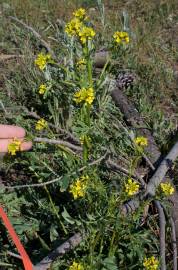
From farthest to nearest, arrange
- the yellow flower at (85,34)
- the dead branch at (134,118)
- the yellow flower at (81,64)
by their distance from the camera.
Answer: the dead branch at (134,118)
the yellow flower at (81,64)
the yellow flower at (85,34)

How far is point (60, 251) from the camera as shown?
2195mm

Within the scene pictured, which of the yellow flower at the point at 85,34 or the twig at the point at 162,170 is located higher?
the yellow flower at the point at 85,34

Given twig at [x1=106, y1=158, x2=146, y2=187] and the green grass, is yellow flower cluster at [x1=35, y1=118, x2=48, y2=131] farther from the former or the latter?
twig at [x1=106, y1=158, x2=146, y2=187]

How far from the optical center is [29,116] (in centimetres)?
343

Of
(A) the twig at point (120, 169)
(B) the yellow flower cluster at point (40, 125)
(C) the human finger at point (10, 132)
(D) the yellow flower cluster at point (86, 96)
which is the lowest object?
(A) the twig at point (120, 169)

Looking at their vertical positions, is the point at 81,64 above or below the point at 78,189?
above

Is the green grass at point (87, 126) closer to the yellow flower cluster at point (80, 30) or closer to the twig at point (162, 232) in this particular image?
the twig at point (162, 232)

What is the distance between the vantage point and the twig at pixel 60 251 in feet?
7.07

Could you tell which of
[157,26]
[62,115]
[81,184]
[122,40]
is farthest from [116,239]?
[157,26]

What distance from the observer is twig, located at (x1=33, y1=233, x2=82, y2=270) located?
2.15m

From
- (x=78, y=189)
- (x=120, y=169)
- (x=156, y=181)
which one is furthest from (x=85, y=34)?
(x=156, y=181)

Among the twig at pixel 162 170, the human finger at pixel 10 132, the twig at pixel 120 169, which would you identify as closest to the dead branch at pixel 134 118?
the twig at pixel 162 170

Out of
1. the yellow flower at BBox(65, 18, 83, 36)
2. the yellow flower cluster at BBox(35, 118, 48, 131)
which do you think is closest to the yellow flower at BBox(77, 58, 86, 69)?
the yellow flower at BBox(65, 18, 83, 36)

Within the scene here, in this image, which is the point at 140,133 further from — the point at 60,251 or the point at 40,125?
the point at 60,251
